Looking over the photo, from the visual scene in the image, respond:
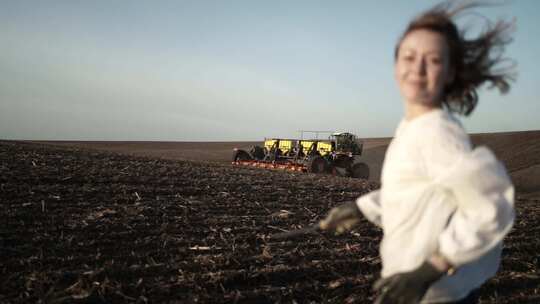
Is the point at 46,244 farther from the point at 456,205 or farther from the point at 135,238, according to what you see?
the point at 456,205

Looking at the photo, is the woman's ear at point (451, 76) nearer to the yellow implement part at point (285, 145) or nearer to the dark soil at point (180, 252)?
the dark soil at point (180, 252)

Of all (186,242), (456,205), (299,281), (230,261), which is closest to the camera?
(456,205)

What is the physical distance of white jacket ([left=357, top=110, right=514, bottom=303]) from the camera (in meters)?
1.30

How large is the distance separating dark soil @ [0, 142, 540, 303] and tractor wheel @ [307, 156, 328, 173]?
36.3 ft

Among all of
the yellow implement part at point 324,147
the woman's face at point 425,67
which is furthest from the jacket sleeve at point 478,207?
the yellow implement part at point 324,147

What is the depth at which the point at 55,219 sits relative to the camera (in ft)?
18.0

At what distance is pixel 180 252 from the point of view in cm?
447

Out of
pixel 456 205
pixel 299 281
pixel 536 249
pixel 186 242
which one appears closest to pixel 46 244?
pixel 186 242

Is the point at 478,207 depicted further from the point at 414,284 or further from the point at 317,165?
the point at 317,165

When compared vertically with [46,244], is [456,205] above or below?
above

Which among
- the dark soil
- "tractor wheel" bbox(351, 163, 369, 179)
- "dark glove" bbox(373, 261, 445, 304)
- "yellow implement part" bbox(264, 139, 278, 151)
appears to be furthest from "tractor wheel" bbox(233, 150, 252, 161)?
"dark glove" bbox(373, 261, 445, 304)

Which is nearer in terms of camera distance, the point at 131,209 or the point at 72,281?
the point at 72,281

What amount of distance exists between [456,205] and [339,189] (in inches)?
400

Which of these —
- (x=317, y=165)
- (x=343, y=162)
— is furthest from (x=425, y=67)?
(x=343, y=162)
